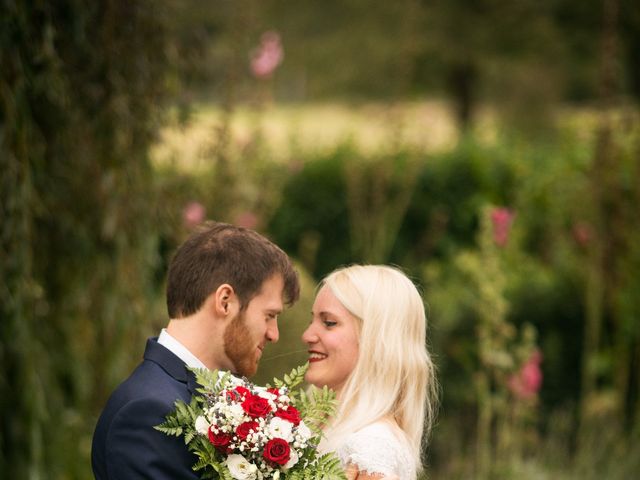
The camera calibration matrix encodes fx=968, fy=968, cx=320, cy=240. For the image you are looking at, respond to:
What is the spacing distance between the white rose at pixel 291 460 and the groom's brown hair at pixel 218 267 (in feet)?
1.42

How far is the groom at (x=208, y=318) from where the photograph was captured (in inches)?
97.8

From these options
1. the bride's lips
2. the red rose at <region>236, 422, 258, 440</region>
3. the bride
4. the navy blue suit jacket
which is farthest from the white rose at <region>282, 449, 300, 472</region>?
the bride's lips

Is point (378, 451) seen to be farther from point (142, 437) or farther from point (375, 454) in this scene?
point (142, 437)

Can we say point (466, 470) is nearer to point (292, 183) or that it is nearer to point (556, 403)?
point (556, 403)

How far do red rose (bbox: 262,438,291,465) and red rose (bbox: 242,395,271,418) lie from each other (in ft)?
0.24

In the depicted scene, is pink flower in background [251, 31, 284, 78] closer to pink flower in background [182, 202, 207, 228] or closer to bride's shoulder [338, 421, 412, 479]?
pink flower in background [182, 202, 207, 228]

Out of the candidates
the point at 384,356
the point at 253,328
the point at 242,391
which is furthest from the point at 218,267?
the point at 384,356

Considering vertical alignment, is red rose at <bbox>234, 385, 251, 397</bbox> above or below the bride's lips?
above

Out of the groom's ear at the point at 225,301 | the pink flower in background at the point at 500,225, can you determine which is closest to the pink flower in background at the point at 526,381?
the pink flower in background at the point at 500,225

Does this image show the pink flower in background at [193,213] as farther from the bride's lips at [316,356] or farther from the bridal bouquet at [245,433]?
the bridal bouquet at [245,433]

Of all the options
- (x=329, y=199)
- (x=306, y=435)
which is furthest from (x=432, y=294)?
(x=306, y=435)

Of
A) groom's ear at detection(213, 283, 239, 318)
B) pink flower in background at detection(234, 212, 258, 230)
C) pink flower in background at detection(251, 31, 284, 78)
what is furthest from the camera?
pink flower in background at detection(251, 31, 284, 78)

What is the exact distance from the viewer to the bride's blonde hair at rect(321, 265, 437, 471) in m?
2.99

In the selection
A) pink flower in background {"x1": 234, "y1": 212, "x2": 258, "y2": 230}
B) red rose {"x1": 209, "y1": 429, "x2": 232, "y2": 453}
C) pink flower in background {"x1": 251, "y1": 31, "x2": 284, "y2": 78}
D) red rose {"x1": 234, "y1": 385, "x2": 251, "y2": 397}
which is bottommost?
pink flower in background {"x1": 234, "y1": 212, "x2": 258, "y2": 230}
